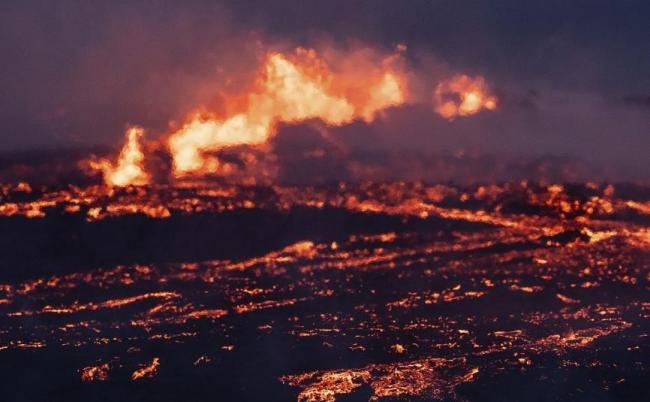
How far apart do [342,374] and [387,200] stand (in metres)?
2.01

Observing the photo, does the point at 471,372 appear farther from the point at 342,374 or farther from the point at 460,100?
the point at 460,100

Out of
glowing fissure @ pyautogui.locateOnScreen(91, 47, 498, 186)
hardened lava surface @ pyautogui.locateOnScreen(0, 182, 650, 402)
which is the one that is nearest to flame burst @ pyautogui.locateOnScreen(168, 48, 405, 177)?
glowing fissure @ pyautogui.locateOnScreen(91, 47, 498, 186)

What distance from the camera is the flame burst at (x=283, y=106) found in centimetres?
667

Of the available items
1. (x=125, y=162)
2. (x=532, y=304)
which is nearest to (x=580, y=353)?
(x=532, y=304)

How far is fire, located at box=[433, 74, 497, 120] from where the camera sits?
7.20 meters

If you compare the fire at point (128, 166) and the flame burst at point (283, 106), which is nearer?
the fire at point (128, 166)

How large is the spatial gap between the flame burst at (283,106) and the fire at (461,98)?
34 cm

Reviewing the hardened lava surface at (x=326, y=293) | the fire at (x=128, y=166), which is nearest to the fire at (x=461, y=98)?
the hardened lava surface at (x=326, y=293)

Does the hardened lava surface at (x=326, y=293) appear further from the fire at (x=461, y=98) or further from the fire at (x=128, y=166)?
the fire at (x=461, y=98)

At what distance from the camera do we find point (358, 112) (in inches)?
276

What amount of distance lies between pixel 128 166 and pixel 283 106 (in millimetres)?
1317

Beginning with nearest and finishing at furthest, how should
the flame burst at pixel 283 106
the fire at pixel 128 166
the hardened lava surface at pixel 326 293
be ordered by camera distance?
the hardened lava surface at pixel 326 293 < the fire at pixel 128 166 < the flame burst at pixel 283 106

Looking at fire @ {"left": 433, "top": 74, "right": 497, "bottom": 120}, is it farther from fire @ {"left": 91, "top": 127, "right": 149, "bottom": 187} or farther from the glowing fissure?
fire @ {"left": 91, "top": 127, "right": 149, "bottom": 187}

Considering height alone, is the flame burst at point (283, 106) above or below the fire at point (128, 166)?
above
